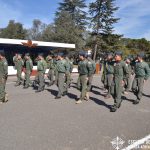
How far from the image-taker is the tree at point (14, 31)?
74.7m

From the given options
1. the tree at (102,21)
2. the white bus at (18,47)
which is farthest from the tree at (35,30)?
the white bus at (18,47)

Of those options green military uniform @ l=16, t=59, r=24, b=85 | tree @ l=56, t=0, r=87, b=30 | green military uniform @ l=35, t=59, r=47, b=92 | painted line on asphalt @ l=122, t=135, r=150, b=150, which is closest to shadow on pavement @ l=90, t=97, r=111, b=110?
green military uniform @ l=35, t=59, r=47, b=92

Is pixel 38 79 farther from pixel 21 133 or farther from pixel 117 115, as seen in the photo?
pixel 21 133

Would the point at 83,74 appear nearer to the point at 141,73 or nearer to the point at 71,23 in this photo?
the point at 141,73

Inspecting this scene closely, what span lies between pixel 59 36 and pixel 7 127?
46608 mm

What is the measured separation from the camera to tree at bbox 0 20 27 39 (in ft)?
245

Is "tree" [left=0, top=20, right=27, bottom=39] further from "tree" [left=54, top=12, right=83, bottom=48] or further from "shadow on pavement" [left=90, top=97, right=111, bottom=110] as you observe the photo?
"shadow on pavement" [left=90, top=97, right=111, bottom=110]

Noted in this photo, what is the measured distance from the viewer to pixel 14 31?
7525 cm

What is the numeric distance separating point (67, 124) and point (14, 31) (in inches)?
2740

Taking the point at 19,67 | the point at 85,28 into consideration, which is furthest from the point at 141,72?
the point at 85,28

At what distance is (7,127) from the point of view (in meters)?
7.49

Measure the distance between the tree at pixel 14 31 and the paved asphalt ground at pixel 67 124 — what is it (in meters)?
64.4

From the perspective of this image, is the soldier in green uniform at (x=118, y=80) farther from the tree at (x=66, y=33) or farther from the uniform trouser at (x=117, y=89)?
the tree at (x=66, y=33)

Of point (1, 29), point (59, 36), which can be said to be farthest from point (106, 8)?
point (1, 29)
